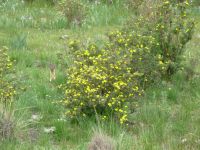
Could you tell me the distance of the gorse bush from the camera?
5.64 m

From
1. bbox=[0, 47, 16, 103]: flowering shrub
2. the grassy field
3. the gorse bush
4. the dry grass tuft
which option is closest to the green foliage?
the gorse bush

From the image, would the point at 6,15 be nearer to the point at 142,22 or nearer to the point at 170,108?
the point at 142,22

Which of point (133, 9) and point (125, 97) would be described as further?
point (133, 9)

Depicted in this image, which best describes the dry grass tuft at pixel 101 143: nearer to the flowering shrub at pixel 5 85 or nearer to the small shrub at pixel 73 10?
the flowering shrub at pixel 5 85

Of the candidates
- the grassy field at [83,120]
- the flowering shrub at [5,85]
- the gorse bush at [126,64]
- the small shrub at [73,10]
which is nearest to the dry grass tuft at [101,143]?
the grassy field at [83,120]

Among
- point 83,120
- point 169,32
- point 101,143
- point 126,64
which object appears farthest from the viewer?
point 169,32

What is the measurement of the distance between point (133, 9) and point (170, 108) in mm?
5901

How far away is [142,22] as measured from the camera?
25.1ft

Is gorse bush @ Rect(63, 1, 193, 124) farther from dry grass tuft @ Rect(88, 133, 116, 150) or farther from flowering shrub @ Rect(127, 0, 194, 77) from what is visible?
dry grass tuft @ Rect(88, 133, 116, 150)

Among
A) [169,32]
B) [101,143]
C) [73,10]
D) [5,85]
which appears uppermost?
[169,32]

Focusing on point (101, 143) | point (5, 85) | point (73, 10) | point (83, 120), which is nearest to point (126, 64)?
point (83, 120)

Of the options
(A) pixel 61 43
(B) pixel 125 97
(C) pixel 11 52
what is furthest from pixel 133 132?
(A) pixel 61 43

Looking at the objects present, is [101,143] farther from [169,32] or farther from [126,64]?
[169,32]

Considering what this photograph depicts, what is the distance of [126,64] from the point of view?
609cm
